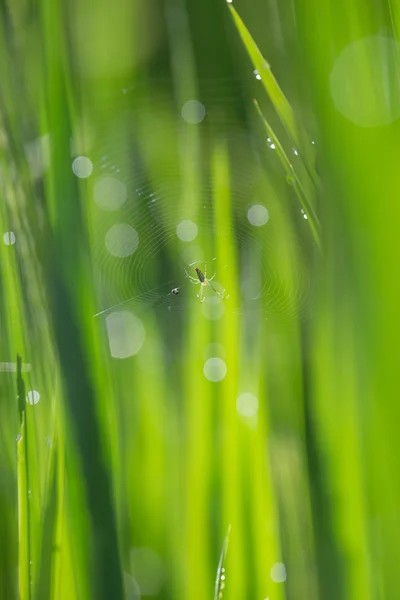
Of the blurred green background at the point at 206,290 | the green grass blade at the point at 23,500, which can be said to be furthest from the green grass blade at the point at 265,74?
the green grass blade at the point at 23,500

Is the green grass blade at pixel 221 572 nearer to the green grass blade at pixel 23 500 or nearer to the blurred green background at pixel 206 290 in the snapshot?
the blurred green background at pixel 206 290

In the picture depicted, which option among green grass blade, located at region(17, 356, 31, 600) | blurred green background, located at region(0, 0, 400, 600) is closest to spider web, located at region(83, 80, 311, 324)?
blurred green background, located at region(0, 0, 400, 600)

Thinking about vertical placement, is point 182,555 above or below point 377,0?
below

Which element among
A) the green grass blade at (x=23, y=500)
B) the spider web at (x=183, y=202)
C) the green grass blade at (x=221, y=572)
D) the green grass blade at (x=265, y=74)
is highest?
the green grass blade at (x=265, y=74)

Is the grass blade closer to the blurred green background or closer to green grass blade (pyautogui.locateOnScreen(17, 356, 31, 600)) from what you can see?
the blurred green background

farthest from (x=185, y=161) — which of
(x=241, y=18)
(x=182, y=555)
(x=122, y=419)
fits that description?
(x=182, y=555)

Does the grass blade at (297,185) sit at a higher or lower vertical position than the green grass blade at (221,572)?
higher

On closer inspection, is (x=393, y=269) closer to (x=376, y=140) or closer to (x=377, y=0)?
(x=376, y=140)

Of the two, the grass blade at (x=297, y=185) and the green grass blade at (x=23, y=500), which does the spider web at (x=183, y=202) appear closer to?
the grass blade at (x=297, y=185)

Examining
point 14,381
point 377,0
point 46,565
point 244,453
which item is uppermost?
point 377,0
